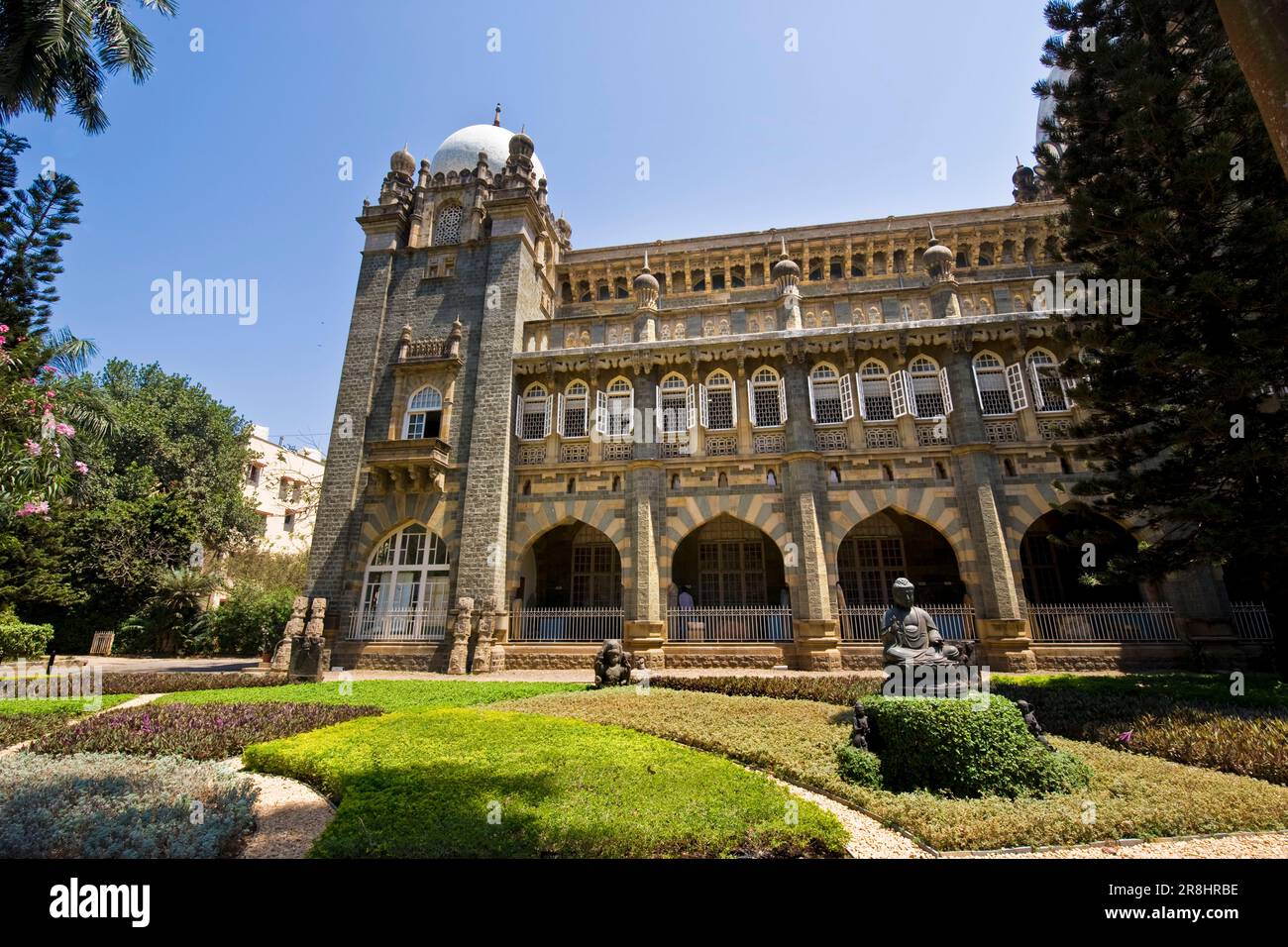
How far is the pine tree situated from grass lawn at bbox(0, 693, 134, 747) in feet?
60.8

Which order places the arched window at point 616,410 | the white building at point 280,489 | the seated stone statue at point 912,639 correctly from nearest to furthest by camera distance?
1. the seated stone statue at point 912,639
2. the arched window at point 616,410
3. the white building at point 280,489

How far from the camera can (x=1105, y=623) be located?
50.3ft

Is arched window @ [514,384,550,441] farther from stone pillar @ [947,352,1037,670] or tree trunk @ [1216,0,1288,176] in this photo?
tree trunk @ [1216,0,1288,176]

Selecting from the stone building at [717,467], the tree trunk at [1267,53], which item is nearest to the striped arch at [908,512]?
the stone building at [717,467]

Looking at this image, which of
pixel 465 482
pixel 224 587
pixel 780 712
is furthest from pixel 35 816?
pixel 224 587

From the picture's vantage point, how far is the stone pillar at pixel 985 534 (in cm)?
1538

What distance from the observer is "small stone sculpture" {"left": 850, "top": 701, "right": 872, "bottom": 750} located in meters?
7.26

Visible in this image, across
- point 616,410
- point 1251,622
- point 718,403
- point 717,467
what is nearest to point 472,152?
point 616,410

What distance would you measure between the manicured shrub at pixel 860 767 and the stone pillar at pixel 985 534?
35.0ft

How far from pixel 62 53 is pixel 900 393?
21.7 m

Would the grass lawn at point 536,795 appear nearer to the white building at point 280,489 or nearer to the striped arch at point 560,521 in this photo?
the striped arch at point 560,521

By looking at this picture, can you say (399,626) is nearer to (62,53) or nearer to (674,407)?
(674,407)

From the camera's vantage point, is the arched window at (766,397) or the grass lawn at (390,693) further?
the arched window at (766,397)

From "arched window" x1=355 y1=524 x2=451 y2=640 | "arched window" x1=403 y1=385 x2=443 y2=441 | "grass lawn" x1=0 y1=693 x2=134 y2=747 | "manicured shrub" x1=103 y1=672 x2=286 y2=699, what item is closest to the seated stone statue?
"grass lawn" x1=0 y1=693 x2=134 y2=747
